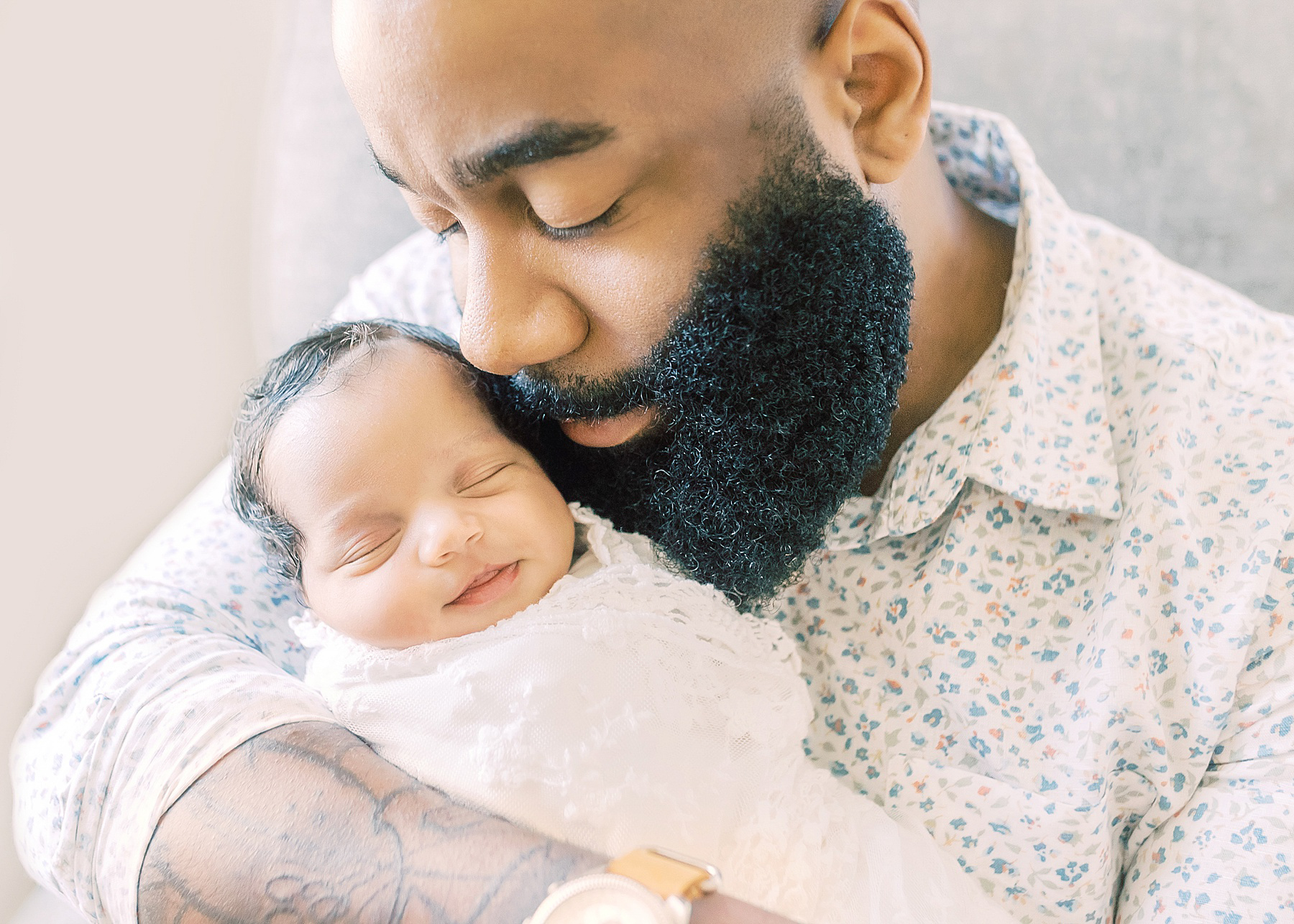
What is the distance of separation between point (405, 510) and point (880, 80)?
656 millimetres

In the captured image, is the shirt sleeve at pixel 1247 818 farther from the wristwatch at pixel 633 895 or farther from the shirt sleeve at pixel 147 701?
the shirt sleeve at pixel 147 701

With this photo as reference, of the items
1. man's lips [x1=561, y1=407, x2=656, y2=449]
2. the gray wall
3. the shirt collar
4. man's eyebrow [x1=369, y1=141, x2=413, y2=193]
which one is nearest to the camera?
man's eyebrow [x1=369, y1=141, x2=413, y2=193]

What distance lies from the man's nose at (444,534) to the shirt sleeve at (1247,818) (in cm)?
82

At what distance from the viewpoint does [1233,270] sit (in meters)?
1.41

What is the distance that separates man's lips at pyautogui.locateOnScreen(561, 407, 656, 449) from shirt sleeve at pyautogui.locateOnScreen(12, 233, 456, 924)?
0.40 m

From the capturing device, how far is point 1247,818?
38.1 inches

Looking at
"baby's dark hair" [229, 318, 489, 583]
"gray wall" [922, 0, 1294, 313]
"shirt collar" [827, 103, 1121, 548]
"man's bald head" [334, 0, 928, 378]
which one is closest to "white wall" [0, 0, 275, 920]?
"baby's dark hair" [229, 318, 489, 583]

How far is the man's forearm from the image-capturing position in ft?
2.63

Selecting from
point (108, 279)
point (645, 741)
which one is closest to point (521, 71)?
point (645, 741)

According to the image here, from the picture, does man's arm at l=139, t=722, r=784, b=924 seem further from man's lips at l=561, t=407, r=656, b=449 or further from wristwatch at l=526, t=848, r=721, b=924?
man's lips at l=561, t=407, r=656, b=449

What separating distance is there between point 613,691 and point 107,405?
1.18 meters

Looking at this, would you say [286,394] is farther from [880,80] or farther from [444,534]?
[880,80]

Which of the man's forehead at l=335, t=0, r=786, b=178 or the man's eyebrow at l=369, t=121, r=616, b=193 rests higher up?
the man's forehead at l=335, t=0, r=786, b=178

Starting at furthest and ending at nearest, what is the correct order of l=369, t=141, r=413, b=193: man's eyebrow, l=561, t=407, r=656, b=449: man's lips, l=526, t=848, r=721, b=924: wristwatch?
l=561, t=407, r=656, b=449: man's lips → l=369, t=141, r=413, b=193: man's eyebrow → l=526, t=848, r=721, b=924: wristwatch
